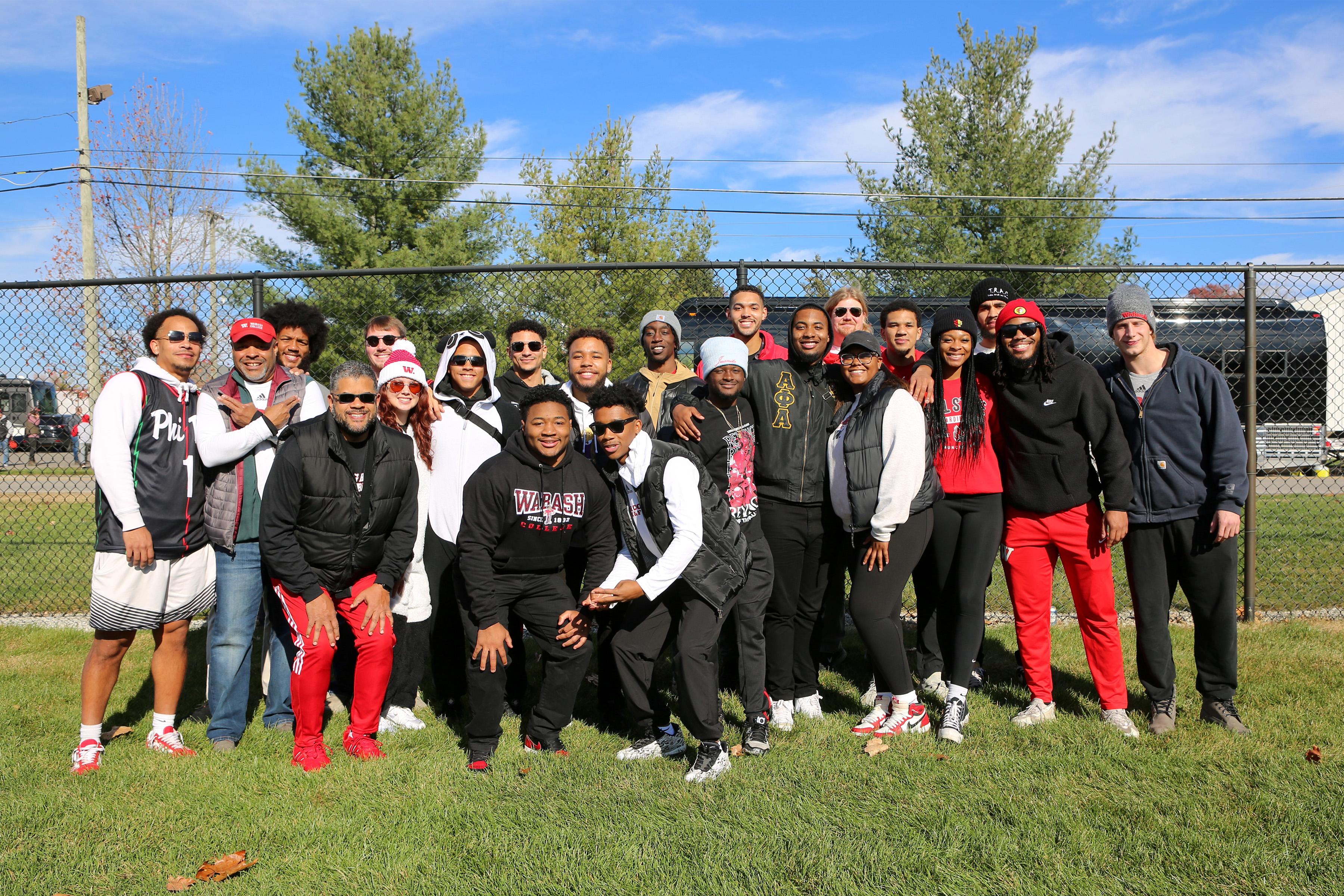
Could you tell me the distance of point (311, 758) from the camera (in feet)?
12.8

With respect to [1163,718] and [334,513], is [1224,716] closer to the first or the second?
[1163,718]

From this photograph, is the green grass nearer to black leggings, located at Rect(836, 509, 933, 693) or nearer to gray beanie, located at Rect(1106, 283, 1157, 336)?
black leggings, located at Rect(836, 509, 933, 693)

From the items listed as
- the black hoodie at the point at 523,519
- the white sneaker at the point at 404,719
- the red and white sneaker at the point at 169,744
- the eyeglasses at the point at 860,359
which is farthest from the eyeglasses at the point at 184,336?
the eyeglasses at the point at 860,359

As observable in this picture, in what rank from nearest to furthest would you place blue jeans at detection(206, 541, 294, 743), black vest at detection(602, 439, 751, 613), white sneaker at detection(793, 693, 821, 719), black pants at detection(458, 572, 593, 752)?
1. black vest at detection(602, 439, 751, 613)
2. black pants at detection(458, 572, 593, 752)
3. blue jeans at detection(206, 541, 294, 743)
4. white sneaker at detection(793, 693, 821, 719)

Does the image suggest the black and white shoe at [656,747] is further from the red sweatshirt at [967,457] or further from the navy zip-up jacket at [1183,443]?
the navy zip-up jacket at [1183,443]

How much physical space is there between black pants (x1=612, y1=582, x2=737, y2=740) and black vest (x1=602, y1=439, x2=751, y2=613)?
0.11m

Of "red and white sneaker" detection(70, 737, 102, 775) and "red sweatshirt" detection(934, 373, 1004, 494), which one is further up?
"red sweatshirt" detection(934, 373, 1004, 494)

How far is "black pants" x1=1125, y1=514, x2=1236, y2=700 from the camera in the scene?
168 inches

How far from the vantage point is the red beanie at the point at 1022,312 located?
165 inches

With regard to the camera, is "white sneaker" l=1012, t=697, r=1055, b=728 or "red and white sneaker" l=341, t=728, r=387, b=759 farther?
"white sneaker" l=1012, t=697, r=1055, b=728

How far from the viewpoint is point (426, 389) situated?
14.7ft

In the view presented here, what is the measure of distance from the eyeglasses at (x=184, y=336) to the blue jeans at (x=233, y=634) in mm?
1061

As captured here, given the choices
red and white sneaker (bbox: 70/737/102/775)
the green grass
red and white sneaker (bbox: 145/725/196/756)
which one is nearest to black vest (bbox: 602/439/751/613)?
the green grass

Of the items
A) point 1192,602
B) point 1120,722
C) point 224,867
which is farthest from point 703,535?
point 1192,602
